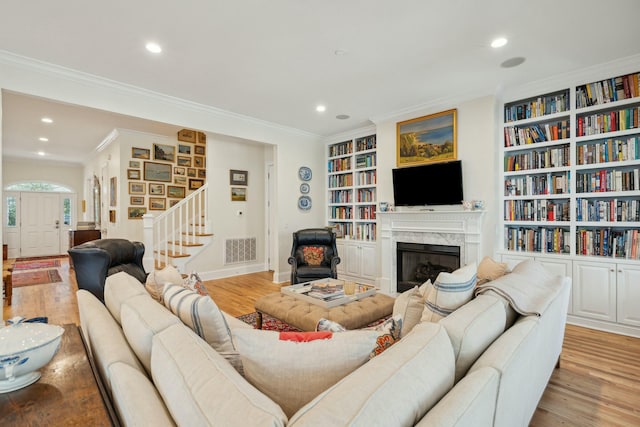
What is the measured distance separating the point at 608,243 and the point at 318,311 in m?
3.15

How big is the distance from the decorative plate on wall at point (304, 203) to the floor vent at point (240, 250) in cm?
130

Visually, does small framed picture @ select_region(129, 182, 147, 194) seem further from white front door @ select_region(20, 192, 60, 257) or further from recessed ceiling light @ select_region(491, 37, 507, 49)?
recessed ceiling light @ select_region(491, 37, 507, 49)

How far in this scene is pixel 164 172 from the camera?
20.4 feet

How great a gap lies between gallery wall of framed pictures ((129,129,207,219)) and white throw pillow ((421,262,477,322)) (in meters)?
5.92

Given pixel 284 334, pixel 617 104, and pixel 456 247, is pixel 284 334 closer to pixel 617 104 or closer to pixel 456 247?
pixel 456 247

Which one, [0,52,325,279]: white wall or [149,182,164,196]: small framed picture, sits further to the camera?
[149,182,164,196]: small framed picture

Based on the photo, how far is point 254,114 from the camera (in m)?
4.76

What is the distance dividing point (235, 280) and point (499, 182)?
4.42 metres

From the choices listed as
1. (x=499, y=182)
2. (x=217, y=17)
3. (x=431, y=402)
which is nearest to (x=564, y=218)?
(x=499, y=182)

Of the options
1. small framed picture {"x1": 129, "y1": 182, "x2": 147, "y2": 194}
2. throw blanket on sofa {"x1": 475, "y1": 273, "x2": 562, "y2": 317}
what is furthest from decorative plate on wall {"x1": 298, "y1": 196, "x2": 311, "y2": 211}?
throw blanket on sofa {"x1": 475, "y1": 273, "x2": 562, "y2": 317}

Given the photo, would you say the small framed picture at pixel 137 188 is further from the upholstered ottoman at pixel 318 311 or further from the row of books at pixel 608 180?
the row of books at pixel 608 180

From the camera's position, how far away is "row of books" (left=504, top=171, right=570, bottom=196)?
3.52 metres

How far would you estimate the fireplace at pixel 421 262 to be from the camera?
420 cm

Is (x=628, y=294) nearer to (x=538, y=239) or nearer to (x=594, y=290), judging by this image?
(x=594, y=290)
